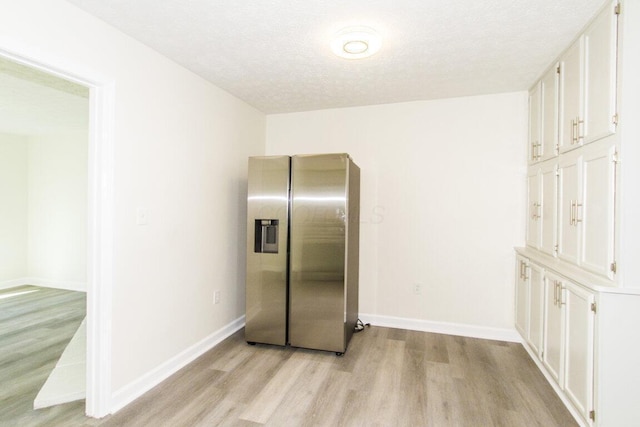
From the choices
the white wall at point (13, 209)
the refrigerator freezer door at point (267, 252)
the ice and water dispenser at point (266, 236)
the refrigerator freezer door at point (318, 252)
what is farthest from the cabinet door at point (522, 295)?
the white wall at point (13, 209)

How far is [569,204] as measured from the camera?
2.14m

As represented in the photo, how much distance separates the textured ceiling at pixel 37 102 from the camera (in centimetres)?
267

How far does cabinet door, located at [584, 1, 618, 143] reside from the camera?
1.68 meters

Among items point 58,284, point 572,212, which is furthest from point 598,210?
point 58,284

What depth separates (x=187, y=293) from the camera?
105 inches

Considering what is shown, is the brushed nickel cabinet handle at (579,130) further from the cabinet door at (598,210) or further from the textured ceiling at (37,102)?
the textured ceiling at (37,102)

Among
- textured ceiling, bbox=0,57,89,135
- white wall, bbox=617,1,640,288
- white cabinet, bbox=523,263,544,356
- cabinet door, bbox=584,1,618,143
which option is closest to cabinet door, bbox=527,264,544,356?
white cabinet, bbox=523,263,544,356

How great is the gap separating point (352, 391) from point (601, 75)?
8.07 ft

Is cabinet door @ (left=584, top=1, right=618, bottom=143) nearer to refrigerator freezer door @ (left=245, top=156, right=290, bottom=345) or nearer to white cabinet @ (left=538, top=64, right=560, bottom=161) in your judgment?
white cabinet @ (left=538, top=64, right=560, bottom=161)

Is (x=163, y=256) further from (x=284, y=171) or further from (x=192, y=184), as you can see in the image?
(x=284, y=171)

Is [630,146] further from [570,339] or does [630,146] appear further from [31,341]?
[31,341]

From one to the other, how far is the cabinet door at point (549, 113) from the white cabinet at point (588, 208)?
0.24 m

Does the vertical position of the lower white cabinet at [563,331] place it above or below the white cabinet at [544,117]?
below

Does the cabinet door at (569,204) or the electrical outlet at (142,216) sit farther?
the electrical outlet at (142,216)
